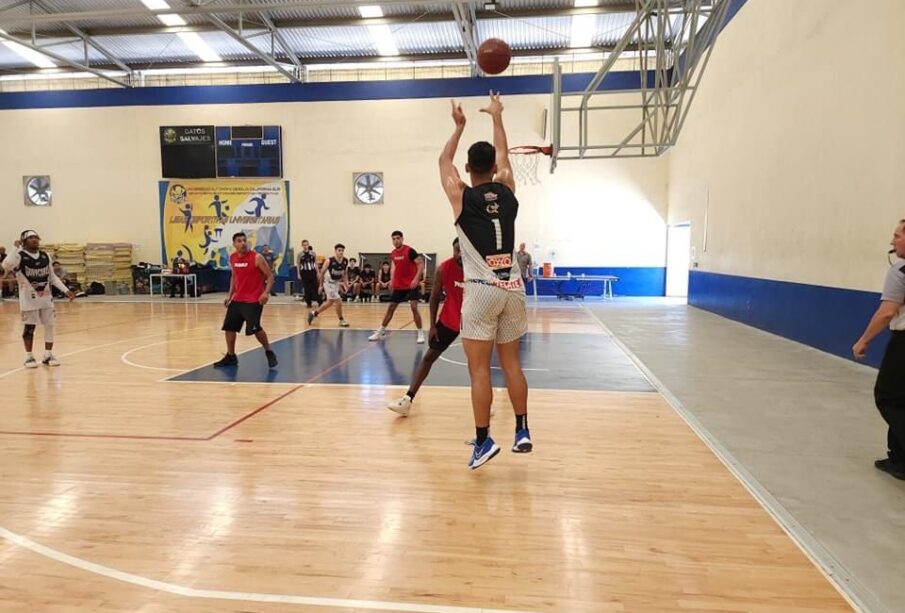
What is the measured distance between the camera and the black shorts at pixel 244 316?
24.0ft

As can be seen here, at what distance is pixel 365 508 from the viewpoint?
3.29 metres

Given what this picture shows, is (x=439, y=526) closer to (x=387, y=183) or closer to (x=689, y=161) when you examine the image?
(x=689, y=161)

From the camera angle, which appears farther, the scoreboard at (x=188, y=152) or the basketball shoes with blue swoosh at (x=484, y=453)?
the scoreboard at (x=188, y=152)

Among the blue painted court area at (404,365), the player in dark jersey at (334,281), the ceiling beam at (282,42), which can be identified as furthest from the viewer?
the ceiling beam at (282,42)

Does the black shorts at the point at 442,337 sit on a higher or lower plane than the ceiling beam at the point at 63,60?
lower

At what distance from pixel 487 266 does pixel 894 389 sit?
253 centimetres

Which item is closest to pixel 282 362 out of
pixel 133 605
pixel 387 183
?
pixel 133 605

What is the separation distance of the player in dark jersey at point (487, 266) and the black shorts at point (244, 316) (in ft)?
14.9

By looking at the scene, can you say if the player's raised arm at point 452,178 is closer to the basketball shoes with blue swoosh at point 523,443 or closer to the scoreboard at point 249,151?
the basketball shoes with blue swoosh at point 523,443

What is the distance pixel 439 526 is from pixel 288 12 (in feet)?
54.4

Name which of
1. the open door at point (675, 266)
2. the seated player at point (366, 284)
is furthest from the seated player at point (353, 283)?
the open door at point (675, 266)

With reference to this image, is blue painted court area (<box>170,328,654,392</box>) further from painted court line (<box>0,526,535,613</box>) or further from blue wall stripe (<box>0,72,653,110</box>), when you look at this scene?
blue wall stripe (<box>0,72,653,110</box>)

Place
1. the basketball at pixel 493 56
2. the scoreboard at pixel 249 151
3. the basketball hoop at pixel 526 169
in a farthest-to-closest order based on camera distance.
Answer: the scoreboard at pixel 249 151 → the basketball hoop at pixel 526 169 → the basketball at pixel 493 56

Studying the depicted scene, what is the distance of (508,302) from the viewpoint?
3.44m
